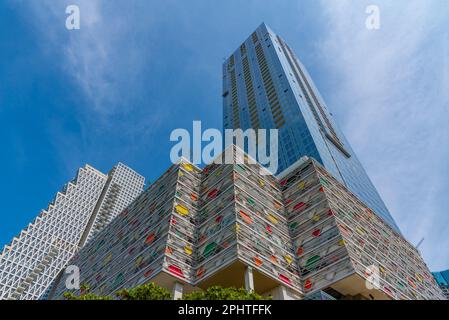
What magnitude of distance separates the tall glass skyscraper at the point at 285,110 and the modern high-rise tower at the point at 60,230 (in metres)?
49.1

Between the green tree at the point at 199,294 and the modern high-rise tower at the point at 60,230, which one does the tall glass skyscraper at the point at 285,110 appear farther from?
the green tree at the point at 199,294

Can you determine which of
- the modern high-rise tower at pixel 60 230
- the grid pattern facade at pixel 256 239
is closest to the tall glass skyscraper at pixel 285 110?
the grid pattern facade at pixel 256 239

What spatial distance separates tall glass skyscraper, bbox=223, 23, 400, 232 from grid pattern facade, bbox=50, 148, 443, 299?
22416 millimetres

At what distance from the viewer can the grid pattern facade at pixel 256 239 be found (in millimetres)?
35844

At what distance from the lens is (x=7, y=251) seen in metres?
94.1

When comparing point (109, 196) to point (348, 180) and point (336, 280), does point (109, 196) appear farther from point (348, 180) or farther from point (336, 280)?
point (336, 280)

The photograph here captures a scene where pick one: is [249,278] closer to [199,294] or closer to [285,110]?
[199,294]

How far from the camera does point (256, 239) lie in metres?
38.1

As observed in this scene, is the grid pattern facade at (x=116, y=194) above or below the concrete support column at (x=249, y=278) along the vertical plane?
above

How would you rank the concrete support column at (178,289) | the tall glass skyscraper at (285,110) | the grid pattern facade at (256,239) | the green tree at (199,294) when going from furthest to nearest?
the tall glass skyscraper at (285,110), the grid pattern facade at (256,239), the concrete support column at (178,289), the green tree at (199,294)

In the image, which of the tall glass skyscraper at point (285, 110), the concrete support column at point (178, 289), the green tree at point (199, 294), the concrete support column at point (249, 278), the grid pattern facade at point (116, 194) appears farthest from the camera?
the grid pattern facade at point (116, 194)

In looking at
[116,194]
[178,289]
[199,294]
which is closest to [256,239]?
[178,289]

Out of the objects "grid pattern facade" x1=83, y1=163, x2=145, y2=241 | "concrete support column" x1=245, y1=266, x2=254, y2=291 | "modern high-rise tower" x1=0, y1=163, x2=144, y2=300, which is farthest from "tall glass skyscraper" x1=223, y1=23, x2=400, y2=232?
"modern high-rise tower" x1=0, y1=163, x2=144, y2=300

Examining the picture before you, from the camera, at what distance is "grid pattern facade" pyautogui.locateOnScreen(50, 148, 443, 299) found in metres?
35.8
